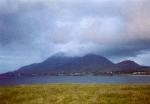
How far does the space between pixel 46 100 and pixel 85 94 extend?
4748 mm

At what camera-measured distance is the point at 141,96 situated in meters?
29.0

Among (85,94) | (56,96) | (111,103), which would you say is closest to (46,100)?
(56,96)

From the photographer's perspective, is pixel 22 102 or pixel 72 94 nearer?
pixel 22 102

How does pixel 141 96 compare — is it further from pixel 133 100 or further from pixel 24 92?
pixel 24 92

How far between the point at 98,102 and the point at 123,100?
97.5 inches

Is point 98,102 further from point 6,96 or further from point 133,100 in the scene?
point 6,96

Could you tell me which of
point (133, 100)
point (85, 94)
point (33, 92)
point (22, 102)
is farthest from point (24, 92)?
point (133, 100)

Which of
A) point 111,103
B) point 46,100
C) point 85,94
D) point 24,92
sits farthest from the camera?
point 24,92

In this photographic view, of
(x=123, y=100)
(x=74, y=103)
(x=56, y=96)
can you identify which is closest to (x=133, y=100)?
(x=123, y=100)

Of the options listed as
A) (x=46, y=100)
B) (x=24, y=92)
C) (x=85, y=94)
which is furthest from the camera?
(x=24, y=92)

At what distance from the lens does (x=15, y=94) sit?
33.4m

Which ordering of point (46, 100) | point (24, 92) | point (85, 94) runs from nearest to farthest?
point (46, 100), point (85, 94), point (24, 92)

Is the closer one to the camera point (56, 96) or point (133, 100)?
point (133, 100)

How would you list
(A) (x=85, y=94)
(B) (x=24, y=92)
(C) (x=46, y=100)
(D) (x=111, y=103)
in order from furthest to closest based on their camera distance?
(B) (x=24, y=92) → (A) (x=85, y=94) → (C) (x=46, y=100) → (D) (x=111, y=103)
